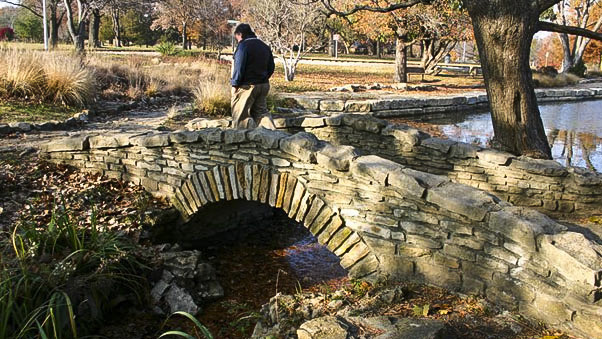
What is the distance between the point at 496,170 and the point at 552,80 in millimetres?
21765

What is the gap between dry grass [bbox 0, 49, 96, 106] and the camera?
10.7 m

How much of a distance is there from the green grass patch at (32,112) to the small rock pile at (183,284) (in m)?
5.06

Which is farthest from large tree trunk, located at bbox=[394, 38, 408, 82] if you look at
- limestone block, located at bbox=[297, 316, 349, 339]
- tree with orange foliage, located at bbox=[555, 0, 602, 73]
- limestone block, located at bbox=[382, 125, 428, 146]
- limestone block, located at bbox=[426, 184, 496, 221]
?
limestone block, located at bbox=[297, 316, 349, 339]

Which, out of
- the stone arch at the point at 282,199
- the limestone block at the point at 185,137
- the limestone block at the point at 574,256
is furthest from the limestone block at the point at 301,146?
the limestone block at the point at 574,256

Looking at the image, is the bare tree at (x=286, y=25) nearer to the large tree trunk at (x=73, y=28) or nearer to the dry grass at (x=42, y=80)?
the large tree trunk at (x=73, y=28)

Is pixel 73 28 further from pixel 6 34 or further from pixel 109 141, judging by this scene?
pixel 6 34

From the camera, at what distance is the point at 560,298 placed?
12.8ft

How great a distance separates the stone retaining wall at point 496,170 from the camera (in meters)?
6.34

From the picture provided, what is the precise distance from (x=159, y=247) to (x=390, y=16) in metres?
16.6

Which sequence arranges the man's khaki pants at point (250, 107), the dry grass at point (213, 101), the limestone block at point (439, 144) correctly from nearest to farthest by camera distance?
1. the limestone block at point (439, 144)
2. the man's khaki pants at point (250, 107)
3. the dry grass at point (213, 101)

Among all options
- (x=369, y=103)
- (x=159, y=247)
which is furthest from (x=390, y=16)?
(x=159, y=247)

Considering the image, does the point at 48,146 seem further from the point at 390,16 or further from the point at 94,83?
the point at 390,16

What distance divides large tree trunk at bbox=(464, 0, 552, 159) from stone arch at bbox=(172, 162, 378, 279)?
11.8 feet

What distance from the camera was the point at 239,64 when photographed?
25.2ft
